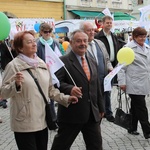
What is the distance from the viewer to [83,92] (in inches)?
136

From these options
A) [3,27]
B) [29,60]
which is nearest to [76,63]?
[29,60]

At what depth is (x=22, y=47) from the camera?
3.25m

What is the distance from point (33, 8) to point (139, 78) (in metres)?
19.6

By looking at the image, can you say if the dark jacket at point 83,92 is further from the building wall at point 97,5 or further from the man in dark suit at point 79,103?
the building wall at point 97,5

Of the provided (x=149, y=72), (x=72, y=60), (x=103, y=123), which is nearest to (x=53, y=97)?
(x=72, y=60)

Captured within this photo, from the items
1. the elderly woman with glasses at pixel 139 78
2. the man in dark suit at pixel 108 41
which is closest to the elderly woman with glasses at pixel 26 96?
the elderly woman with glasses at pixel 139 78

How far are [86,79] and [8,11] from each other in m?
19.3

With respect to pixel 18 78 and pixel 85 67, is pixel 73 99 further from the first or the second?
pixel 18 78

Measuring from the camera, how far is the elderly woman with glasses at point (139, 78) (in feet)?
16.4

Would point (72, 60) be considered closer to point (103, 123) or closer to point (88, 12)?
point (103, 123)

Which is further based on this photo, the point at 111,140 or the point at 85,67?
the point at 111,140

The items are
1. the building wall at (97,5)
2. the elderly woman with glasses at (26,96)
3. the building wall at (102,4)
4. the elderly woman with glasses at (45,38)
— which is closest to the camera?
the elderly woman with glasses at (26,96)

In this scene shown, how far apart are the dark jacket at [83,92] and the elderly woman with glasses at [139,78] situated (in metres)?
1.59

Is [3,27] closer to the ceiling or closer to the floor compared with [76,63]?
closer to the ceiling
